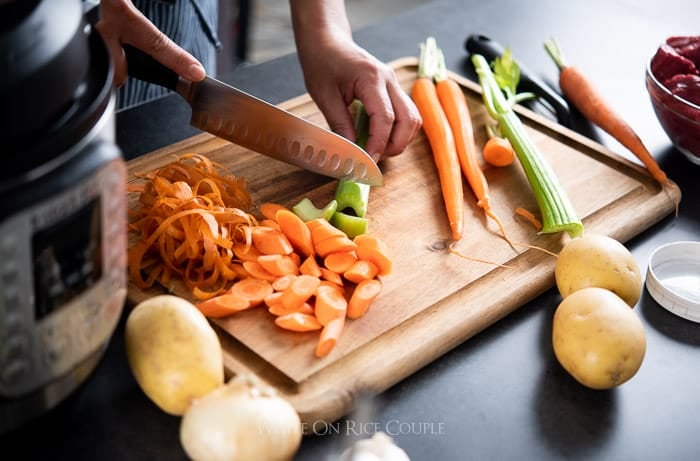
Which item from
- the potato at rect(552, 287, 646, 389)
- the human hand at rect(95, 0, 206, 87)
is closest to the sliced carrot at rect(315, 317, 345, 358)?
the potato at rect(552, 287, 646, 389)

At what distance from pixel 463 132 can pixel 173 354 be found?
1027 mm

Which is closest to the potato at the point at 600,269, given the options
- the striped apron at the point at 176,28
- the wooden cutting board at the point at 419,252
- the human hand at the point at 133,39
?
the wooden cutting board at the point at 419,252

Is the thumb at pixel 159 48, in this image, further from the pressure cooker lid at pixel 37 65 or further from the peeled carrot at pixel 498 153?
the peeled carrot at pixel 498 153

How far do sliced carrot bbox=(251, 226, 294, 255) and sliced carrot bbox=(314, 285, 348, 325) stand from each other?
0.40ft

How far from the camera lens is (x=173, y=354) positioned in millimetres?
1130

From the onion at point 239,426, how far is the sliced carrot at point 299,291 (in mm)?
296

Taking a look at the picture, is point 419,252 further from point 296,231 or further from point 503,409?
point 503,409

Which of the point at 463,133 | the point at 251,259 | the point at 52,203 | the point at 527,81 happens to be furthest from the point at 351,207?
the point at 52,203

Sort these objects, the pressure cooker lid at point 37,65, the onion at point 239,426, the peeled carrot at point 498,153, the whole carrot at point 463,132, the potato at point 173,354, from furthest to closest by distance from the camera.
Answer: the peeled carrot at point 498,153 → the whole carrot at point 463,132 → the potato at point 173,354 → the onion at point 239,426 → the pressure cooker lid at point 37,65

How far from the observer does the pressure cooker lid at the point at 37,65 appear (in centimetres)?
88

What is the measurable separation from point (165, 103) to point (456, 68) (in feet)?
2.71

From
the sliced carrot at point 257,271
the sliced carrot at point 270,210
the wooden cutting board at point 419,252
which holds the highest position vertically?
the sliced carrot at point 270,210

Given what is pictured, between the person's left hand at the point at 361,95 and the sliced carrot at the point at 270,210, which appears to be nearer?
the sliced carrot at the point at 270,210

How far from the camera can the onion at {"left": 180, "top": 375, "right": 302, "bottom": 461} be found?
1030 millimetres
